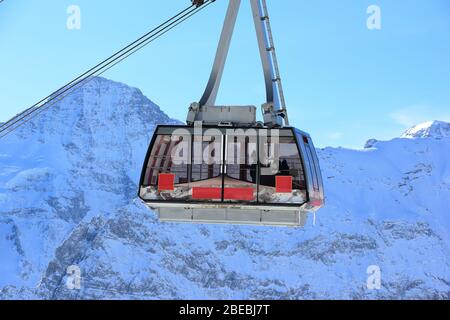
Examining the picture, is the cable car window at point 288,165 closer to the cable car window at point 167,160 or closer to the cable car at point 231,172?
the cable car at point 231,172

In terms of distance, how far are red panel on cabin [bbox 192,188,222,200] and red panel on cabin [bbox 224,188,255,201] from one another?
16cm

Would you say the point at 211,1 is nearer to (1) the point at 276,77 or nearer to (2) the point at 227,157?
(1) the point at 276,77

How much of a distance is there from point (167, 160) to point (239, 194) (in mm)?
2117

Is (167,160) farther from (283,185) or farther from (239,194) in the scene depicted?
(283,185)

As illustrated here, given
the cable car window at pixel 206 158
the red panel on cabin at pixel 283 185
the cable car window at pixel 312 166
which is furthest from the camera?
the cable car window at pixel 312 166

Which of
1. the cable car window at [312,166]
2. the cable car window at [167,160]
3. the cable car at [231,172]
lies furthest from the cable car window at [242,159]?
the cable car window at [312,166]

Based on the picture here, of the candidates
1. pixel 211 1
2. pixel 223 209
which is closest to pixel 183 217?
pixel 223 209

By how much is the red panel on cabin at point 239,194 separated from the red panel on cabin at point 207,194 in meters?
0.16

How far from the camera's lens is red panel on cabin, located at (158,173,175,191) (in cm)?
1953

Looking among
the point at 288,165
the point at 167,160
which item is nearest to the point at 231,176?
the point at 288,165

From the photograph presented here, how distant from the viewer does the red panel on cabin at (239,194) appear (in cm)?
1883

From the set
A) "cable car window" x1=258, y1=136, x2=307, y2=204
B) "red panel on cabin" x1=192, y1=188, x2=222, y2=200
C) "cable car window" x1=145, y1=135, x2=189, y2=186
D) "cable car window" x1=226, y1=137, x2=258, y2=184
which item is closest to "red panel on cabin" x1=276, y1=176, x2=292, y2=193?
"cable car window" x1=258, y1=136, x2=307, y2=204

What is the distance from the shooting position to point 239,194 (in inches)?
743
